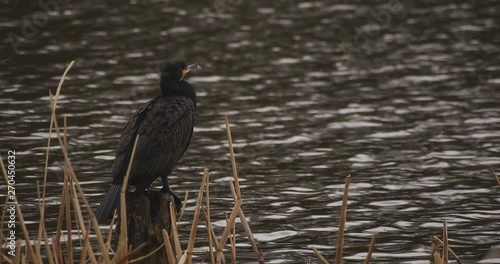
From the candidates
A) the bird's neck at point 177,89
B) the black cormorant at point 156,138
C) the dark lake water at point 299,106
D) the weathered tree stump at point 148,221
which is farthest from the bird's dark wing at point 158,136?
the dark lake water at point 299,106

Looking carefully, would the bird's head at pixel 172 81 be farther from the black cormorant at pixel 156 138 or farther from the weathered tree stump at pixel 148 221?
the weathered tree stump at pixel 148 221

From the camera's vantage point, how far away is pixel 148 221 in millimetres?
7098

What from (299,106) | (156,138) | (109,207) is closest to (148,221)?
(109,207)

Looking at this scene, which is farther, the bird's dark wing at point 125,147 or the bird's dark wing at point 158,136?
the bird's dark wing at point 158,136

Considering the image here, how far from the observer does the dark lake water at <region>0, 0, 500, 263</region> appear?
10398 mm

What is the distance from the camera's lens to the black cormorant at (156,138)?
743 cm

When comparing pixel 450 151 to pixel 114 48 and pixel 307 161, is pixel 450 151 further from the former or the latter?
pixel 114 48

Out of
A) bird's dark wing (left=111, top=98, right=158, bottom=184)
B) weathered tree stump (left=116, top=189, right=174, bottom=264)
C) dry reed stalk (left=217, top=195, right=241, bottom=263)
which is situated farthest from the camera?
bird's dark wing (left=111, top=98, right=158, bottom=184)

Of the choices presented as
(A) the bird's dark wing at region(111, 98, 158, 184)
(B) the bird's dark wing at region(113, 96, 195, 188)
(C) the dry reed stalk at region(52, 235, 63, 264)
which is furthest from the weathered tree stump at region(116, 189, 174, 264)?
(C) the dry reed stalk at region(52, 235, 63, 264)

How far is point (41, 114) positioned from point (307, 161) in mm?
3698

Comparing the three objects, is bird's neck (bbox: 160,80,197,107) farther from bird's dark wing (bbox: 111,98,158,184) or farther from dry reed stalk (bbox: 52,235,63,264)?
dry reed stalk (bbox: 52,235,63,264)

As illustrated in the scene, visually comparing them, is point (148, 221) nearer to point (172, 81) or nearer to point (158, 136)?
point (158, 136)

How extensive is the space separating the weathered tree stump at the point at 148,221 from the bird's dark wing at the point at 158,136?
0.33m

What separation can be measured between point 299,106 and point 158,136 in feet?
22.5
